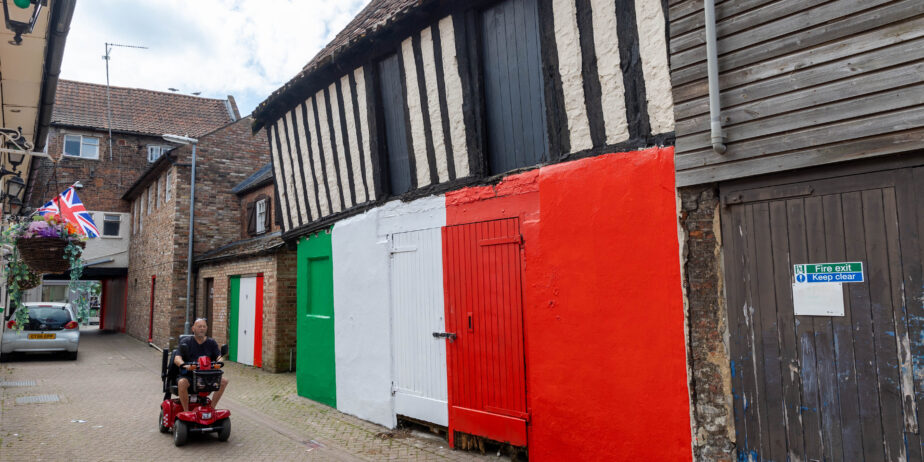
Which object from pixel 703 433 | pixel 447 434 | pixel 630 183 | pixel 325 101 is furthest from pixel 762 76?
pixel 325 101

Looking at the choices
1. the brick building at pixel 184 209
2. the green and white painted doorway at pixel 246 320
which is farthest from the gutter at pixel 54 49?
the brick building at pixel 184 209

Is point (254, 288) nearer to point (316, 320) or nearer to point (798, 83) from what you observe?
point (316, 320)

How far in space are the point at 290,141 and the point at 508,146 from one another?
5.12 metres

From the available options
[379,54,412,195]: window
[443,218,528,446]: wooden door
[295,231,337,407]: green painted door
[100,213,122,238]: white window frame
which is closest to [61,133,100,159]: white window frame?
[100,213,122,238]: white window frame

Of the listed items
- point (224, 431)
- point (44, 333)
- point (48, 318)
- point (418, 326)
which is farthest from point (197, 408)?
point (48, 318)

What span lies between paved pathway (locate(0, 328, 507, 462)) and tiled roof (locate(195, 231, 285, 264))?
2.71 metres

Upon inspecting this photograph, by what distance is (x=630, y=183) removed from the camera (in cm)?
475

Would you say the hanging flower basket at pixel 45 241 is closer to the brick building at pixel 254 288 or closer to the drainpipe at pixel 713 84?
the brick building at pixel 254 288

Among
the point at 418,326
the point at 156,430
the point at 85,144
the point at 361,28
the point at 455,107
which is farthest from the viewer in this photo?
the point at 85,144

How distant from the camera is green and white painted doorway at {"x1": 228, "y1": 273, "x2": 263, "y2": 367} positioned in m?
13.7

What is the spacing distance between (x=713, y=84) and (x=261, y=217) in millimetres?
15422

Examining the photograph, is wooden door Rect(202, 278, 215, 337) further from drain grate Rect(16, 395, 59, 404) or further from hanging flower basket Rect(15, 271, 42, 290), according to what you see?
hanging flower basket Rect(15, 271, 42, 290)

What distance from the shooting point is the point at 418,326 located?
7012mm

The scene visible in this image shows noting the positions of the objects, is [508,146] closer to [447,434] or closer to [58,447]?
[447,434]
